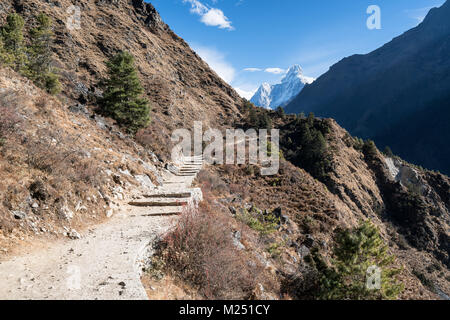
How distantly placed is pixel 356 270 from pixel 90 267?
6860 millimetres

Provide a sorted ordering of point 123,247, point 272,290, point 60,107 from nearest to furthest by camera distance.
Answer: point 123,247 < point 272,290 < point 60,107

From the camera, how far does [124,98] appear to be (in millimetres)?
18375

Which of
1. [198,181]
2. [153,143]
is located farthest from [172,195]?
[153,143]

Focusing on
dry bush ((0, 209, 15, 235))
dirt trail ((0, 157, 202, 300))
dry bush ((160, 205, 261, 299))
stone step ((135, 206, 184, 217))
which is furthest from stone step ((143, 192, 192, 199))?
dry bush ((0, 209, 15, 235))

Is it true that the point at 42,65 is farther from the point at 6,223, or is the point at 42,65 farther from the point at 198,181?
the point at 6,223

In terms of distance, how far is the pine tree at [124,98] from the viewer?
58.0 ft

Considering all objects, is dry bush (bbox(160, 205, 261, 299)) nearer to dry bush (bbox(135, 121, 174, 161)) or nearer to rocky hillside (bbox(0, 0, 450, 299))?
rocky hillside (bbox(0, 0, 450, 299))

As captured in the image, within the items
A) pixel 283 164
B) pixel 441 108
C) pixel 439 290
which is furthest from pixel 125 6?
pixel 441 108

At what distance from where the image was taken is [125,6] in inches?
2410

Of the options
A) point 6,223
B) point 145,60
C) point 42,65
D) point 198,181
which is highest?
point 145,60

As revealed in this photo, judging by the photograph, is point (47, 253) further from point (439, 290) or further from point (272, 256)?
point (439, 290)

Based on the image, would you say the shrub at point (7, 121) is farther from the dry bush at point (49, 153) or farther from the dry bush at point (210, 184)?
the dry bush at point (210, 184)

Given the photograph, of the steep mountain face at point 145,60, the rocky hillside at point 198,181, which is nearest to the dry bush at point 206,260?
the rocky hillside at point 198,181

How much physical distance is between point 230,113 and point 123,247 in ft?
178
